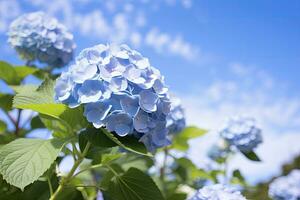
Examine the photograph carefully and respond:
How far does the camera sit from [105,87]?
153 centimetres

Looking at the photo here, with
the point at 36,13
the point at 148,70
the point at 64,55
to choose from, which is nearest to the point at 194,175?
the point at 64,55

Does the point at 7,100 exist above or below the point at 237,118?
below

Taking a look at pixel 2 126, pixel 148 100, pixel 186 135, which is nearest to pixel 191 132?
pixel 186 135

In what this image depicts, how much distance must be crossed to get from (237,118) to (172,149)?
1.55ft

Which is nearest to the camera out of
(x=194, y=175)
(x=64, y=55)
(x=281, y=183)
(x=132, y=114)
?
(x=132, y=114)

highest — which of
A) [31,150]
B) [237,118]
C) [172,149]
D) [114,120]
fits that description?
[237,118]

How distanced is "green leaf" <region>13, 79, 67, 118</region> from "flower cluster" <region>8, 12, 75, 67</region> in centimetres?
96

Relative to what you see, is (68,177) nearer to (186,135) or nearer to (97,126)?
(97,126)

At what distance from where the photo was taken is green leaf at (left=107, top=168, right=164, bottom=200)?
1767mm

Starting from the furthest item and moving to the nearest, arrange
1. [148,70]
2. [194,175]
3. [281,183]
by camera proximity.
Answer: [281,183], [194,175], [148,70]

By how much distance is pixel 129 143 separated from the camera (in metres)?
1.58

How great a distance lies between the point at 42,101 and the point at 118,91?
0.37 metres

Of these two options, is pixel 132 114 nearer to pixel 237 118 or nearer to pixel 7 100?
pixel 7 100

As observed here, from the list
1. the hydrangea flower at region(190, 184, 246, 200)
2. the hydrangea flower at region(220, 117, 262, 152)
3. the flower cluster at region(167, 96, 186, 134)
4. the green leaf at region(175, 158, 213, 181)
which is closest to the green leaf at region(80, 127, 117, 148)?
the hydrangea flower at region(190, 184, 246, 200)
